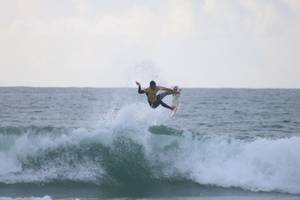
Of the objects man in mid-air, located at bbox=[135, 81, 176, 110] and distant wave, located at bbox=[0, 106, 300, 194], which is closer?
man in mid-air, located at bbox=[135, 81, 176, 110]

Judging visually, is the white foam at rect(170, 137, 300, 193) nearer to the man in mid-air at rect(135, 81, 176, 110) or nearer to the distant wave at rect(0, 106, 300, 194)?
the distant wave at rect(0, 106, 300, 194)

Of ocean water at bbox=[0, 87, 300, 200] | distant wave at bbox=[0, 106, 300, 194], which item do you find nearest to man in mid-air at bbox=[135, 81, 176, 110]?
ocean water at bbox=[0, 87, 300, 200]

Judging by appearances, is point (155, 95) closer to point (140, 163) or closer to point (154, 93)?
point (154, 93)

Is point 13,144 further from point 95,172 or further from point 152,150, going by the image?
point 152,150

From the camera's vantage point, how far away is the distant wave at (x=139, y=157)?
1767cm

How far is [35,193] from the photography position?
16.4m

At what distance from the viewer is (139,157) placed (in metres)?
18.9

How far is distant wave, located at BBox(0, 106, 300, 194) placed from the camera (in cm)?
1767

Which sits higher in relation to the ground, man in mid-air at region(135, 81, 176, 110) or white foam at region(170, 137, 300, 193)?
man in mid-air at region(135, 81, 176, 110)

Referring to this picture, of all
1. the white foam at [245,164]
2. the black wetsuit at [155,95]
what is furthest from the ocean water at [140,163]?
the black wetsuit at [155,95]

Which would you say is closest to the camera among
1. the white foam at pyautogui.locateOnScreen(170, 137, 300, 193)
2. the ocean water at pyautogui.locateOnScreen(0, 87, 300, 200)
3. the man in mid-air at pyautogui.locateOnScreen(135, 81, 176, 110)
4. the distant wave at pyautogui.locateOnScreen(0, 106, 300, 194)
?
the ocean water at pyautogui.locateOnScreen(0, 87, 300, 200)

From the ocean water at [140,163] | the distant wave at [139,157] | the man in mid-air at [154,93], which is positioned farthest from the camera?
the distant wave at [139,157]

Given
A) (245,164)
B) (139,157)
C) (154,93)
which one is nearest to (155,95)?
(154,93)

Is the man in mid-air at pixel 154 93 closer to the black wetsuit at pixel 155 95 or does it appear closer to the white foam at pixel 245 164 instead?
the black wetsuit at pixel 155 95
